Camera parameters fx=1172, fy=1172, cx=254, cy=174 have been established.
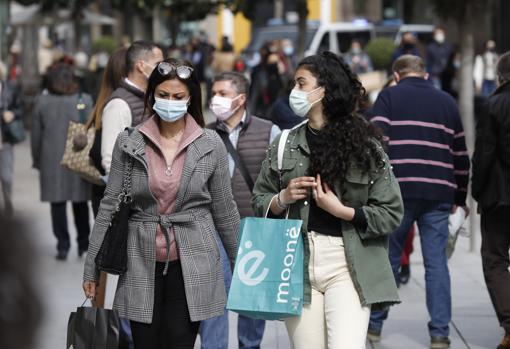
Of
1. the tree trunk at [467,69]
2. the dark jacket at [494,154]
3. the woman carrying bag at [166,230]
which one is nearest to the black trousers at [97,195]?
the dark jacket at [494,154]

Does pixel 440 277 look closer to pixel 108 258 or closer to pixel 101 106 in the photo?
pixel 101 106

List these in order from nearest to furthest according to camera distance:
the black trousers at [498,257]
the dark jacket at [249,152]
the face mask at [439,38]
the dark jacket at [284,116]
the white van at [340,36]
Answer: the dark jacket at [249,152] < the black trousers at [498,257] < the dark jacket at [284,116] < the face mask at [439,38] < the white van at [340,36]

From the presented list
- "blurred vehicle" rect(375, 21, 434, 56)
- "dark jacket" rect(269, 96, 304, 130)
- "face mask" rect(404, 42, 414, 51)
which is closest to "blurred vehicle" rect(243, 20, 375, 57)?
"blurred vehicle" rect(375, 21, 434, 56)

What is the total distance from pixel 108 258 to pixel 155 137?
1.80ft

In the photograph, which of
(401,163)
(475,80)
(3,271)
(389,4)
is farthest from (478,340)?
(389,4)

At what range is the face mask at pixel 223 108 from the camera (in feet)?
21.7

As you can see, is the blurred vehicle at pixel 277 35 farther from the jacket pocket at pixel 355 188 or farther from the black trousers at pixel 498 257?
the jacket pocket at pixel 355 188

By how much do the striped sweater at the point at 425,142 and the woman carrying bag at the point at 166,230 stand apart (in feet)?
7.78

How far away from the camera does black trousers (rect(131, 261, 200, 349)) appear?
4.80 meters

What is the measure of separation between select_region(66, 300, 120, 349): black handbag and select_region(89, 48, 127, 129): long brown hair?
102 inches

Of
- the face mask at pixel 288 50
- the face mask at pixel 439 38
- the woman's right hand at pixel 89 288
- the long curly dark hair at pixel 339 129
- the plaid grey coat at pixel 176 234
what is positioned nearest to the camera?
the long curly dark hair at pixel 339 129

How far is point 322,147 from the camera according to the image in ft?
15.3

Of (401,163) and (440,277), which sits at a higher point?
(401,163)

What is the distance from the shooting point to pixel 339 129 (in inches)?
185
